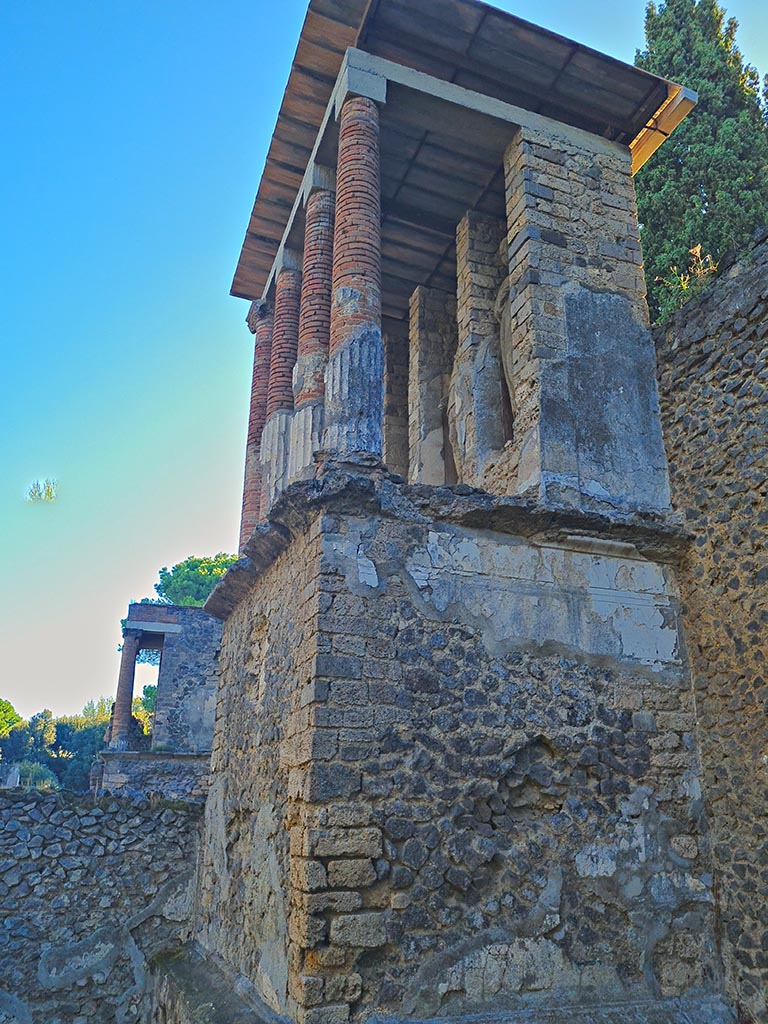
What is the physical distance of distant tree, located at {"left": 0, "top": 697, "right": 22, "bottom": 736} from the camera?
31.7 m

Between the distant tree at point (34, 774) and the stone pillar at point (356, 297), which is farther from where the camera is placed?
the distant tree at point (34, 774)

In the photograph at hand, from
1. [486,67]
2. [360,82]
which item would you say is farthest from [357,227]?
[486,67]

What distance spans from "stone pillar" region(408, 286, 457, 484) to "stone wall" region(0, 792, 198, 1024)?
4.33 meters

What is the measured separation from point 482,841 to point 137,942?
4.22 m

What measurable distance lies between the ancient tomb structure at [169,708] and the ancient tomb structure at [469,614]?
389 inches

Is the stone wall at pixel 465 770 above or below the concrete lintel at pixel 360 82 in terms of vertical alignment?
below

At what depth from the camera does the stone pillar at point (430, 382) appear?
28.9 ft

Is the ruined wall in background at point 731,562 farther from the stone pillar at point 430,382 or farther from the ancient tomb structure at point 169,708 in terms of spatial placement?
the ancient tomb structure at point 169,708

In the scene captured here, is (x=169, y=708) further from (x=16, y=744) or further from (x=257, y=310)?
(x=16, y=744)

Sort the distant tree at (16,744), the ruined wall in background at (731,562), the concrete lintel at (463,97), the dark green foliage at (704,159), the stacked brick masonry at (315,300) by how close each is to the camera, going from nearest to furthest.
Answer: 1. the ruined wall in background at (731,562)
2. the concrete lintel at (463,97)
3. the stacked brick masonry at (315,300)
4. the dark green foliage at (704,159)
5. the distant tree at (16,744)

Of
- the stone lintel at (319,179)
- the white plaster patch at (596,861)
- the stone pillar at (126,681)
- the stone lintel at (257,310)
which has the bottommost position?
the white plaster patch at (596,861)

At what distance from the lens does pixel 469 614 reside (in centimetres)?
532

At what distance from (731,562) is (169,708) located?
14.7m

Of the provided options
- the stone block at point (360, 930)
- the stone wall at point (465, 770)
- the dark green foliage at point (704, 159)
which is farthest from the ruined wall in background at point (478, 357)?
the stone block at point (360, 930)
